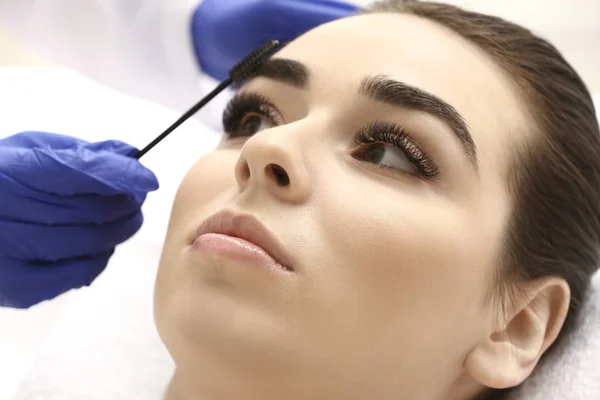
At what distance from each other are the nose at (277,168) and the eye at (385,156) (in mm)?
107

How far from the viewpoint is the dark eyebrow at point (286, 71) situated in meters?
0.81

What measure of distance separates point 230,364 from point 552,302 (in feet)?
1.50

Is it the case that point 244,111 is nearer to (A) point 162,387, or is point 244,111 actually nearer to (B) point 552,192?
(B) point 552,192

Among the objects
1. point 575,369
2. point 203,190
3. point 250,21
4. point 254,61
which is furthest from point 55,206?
point 575,369

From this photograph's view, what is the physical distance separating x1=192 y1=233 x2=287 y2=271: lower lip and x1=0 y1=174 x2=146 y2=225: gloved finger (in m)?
0.29

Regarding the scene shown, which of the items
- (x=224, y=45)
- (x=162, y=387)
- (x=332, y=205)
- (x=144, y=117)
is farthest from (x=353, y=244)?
(x=144, y=117)

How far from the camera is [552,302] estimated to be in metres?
0.84

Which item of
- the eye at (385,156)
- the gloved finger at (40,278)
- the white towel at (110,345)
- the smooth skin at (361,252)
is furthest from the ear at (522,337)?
the gloved finger at (40,278)

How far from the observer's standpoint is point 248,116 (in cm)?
93

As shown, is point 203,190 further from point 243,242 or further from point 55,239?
point 55,239

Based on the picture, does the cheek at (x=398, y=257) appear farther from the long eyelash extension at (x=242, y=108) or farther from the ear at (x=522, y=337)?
the long eyelash extension at (x=242, y=108)

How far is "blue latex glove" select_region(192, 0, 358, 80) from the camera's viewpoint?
1.25m

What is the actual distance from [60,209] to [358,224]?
1.53 feet

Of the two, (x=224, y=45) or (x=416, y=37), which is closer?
(x=416, y=37)
